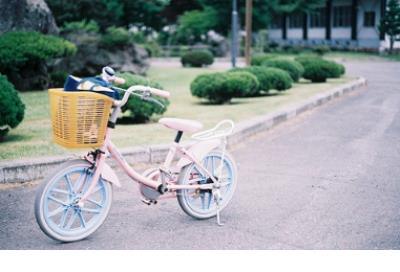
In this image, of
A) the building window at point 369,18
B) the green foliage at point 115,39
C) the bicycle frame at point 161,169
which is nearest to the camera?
the bicycle frame at point 161,169

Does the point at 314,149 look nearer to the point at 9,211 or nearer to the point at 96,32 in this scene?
the point at 9,211

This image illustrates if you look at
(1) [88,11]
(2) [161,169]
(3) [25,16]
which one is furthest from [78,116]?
(1) [88,11]

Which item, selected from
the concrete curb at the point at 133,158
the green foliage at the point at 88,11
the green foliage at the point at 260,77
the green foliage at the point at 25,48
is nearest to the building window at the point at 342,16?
the green foliage at the point at 88,11

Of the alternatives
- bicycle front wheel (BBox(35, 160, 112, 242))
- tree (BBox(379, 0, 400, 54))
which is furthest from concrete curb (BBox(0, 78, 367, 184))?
tree (BBox(379, 0, 400, 54))

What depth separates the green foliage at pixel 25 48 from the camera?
1309 cm

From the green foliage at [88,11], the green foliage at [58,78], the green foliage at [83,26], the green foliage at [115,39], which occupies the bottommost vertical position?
the green foliage at [58,78]

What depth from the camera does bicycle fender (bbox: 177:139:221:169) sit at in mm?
4605

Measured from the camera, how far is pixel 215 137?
15.5 ft

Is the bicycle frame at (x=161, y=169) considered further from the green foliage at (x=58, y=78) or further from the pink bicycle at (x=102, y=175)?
the green foliage at (x=58, y=78)

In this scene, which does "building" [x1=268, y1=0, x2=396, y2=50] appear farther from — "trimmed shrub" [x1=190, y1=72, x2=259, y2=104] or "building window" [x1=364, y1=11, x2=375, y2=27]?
"trimmed shrub" [x1=190, y1=72, x2=259, y2=104]

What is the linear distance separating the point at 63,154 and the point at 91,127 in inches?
111

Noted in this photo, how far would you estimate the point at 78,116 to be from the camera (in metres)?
3.76

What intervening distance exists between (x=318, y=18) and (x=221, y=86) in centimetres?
3449

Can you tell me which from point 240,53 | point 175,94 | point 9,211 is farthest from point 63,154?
point 240,53
